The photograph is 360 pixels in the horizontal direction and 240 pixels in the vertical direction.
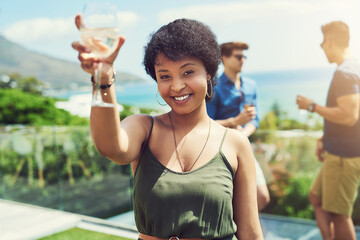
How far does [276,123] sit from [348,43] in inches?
276

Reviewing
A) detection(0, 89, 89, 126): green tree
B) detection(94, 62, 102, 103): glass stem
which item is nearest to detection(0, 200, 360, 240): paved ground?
detection(94, 62, 102, 103): glass stem

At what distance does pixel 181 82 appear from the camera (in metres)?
1.61

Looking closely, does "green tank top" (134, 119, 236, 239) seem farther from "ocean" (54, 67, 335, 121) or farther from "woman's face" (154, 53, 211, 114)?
"ocean" (54, 67, 335, 121)

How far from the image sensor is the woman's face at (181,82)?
1617 mm

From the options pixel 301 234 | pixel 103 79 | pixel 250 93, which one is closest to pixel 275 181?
pixel 301 234

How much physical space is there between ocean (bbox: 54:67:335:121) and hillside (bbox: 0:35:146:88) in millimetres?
3642

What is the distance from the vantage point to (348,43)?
3404mm

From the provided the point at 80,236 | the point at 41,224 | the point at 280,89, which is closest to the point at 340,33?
the point at 80,236

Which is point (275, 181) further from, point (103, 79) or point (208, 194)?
point (103, 79)

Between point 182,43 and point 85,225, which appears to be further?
point 85,225

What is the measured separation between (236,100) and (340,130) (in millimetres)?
877

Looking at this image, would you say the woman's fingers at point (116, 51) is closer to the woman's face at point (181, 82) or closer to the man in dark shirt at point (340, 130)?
the woman's face at point (181, 82)

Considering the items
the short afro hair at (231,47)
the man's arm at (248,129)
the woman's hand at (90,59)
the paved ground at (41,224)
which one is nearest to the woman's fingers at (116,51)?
the woman's hand at (90,59)

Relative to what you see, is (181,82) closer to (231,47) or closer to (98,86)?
(98,86)
